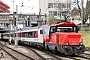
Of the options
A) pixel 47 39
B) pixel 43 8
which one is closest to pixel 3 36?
pixel 43 8

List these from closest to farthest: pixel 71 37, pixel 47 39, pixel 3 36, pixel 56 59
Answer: pixel 56 59, pixel 71 37, pixel 47 39, pixel 3 36

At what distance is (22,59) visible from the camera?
73.6ft

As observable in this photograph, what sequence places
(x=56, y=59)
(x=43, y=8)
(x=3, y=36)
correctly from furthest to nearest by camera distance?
(x=43, y=8), (x=3, y=36), (x=56, y=59)

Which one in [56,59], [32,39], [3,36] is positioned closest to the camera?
[56,59]

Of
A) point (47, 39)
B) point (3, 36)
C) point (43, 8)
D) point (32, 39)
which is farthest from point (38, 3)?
point (47, 39)

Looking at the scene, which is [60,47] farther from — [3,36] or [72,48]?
[3,36]

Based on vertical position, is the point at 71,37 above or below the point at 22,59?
above

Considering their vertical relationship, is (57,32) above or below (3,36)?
above

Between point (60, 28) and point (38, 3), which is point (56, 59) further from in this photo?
point (38, 3)

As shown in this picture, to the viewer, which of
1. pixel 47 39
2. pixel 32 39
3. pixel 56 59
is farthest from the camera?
pixel 32 39

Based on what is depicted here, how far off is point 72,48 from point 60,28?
2171 mm

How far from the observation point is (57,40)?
921 inches

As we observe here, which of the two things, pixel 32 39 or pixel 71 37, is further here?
pixel 32 39

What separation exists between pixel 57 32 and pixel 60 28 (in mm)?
433
